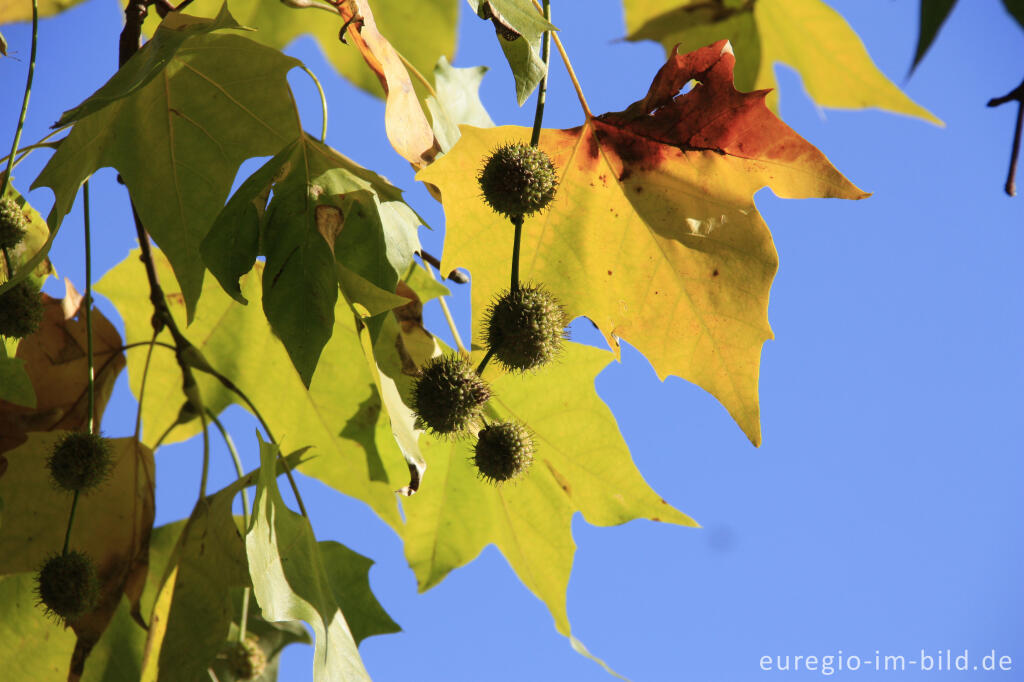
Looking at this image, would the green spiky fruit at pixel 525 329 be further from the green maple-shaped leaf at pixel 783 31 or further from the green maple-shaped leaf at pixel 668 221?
the green maple-shaped leaf at pixel 783 31

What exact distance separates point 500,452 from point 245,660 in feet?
2.02

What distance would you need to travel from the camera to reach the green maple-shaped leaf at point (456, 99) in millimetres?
1354

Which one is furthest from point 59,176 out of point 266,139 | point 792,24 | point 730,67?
point 792,24

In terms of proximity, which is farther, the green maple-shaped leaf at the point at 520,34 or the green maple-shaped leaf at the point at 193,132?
the green maple-shaped leaf at the point at 193,132

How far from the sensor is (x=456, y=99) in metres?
1.47

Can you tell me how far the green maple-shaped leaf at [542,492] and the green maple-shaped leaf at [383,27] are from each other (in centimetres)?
66

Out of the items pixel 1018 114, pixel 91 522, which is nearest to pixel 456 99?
pixel 91 522

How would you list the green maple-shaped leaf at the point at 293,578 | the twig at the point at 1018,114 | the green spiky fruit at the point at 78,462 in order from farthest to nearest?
1. the green spiky fruit at the point at 78,462
2. the green maple-shaped leaf at the point at 293,578
3. the twig at the point at 1018,114

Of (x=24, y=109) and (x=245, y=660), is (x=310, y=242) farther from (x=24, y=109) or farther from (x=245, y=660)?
(x=245, y=660)

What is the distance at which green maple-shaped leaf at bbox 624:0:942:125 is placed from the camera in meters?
1.64

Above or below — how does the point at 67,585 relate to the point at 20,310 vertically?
below

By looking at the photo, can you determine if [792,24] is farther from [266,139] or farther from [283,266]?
[283,266]

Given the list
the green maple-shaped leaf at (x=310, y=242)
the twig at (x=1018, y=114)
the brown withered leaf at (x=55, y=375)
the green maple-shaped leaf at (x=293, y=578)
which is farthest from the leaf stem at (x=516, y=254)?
the brown withered leaf at (x=55, y=375)

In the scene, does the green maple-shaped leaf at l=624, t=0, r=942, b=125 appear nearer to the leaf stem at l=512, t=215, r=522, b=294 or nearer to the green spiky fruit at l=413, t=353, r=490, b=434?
the leaf stem at l=512, t=215, r=522, b=294
